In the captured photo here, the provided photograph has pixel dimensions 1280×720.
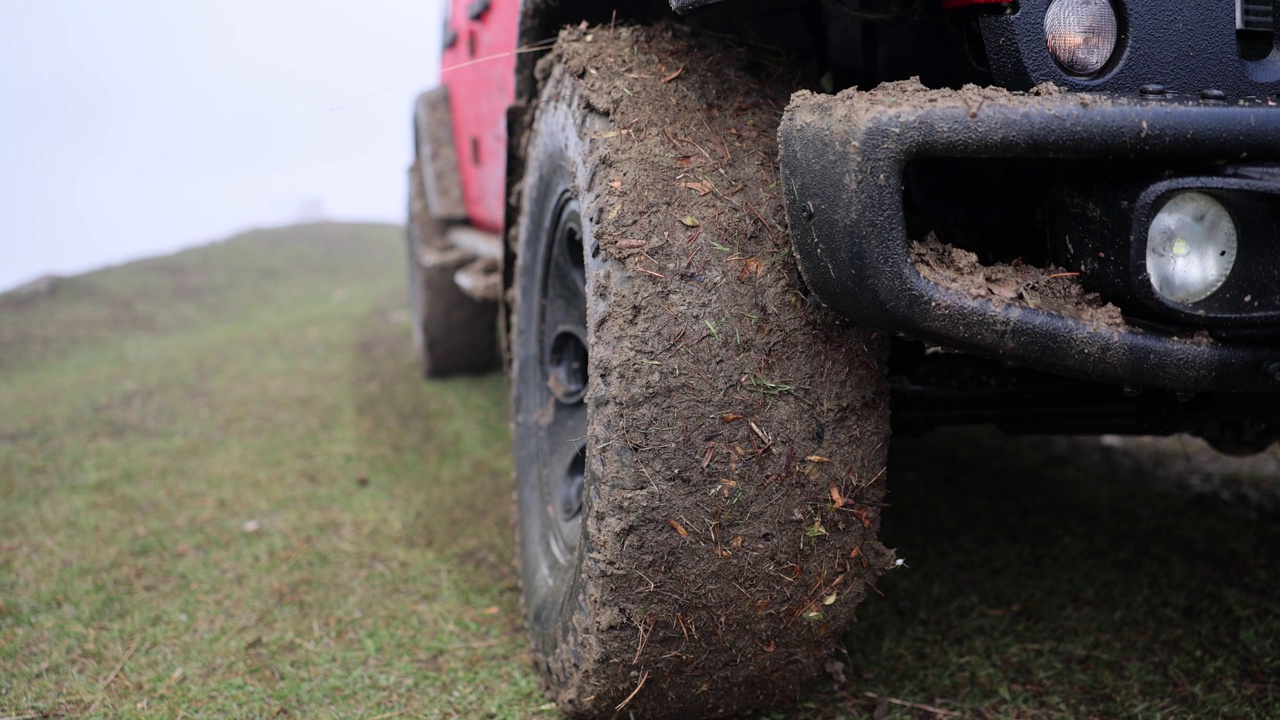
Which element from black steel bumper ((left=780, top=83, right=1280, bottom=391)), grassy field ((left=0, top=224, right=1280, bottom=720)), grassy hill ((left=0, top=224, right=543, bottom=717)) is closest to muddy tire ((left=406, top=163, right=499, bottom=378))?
grassy hill ((left=0, top=224, right=543, bottom=717))

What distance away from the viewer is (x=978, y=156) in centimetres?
110

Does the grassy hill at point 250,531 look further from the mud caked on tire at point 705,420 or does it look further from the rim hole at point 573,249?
the rim hole at point 573,249

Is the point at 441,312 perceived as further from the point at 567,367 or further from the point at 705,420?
the point at 705,420

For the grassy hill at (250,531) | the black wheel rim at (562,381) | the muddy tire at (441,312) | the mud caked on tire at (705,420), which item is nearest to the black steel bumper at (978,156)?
the mud caked on tire at (705,420)

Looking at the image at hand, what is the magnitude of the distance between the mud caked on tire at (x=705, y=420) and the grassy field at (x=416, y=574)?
0.87 ft

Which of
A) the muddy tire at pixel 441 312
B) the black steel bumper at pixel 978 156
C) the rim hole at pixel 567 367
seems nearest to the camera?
the black steel bumper at pixel 978 156

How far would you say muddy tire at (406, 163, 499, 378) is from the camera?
4.11 metres

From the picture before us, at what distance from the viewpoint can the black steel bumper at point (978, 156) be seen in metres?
1.09

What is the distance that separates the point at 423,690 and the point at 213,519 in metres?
1.24

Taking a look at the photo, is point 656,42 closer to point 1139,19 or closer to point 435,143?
point 1139,19

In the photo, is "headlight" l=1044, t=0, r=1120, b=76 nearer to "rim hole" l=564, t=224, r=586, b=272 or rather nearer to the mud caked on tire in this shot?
the mud caked on tire

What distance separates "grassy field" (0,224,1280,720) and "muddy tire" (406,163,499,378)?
0.90 ft

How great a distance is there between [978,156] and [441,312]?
3.42m

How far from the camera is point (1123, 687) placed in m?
1.75
